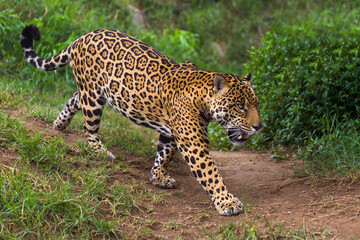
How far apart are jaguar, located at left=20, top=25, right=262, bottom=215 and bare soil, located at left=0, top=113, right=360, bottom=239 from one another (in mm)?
260

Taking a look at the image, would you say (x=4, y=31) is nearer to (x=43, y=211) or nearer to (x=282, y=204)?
(x=43, y=211)

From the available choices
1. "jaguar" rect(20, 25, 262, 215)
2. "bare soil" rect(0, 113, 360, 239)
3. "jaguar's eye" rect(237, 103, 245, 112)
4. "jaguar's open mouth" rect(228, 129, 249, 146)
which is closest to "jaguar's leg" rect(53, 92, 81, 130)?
"jaguar" rect(20, 25, 262, 215)

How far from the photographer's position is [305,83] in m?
7.19

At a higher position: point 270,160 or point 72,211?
point 72,211

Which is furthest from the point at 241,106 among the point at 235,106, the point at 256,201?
the point at 256,201

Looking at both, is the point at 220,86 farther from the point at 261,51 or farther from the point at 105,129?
the point at 261,51

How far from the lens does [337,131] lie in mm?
6188

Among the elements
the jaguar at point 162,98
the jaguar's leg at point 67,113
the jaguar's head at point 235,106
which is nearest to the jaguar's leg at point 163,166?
the jaguar at point 162,98

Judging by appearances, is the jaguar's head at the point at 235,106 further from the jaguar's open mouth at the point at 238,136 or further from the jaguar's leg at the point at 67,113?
the jaguar's leg at the point at 67,113

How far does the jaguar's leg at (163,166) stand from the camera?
19.4 ft

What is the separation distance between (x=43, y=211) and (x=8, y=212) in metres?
0.30

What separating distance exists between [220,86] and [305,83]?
256 centimetres

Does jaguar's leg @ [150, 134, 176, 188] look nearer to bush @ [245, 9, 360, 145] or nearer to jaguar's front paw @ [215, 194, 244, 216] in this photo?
jaguar's front paw @ [215, 194, 244, 216]


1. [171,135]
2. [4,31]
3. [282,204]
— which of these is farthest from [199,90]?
[4,31]
